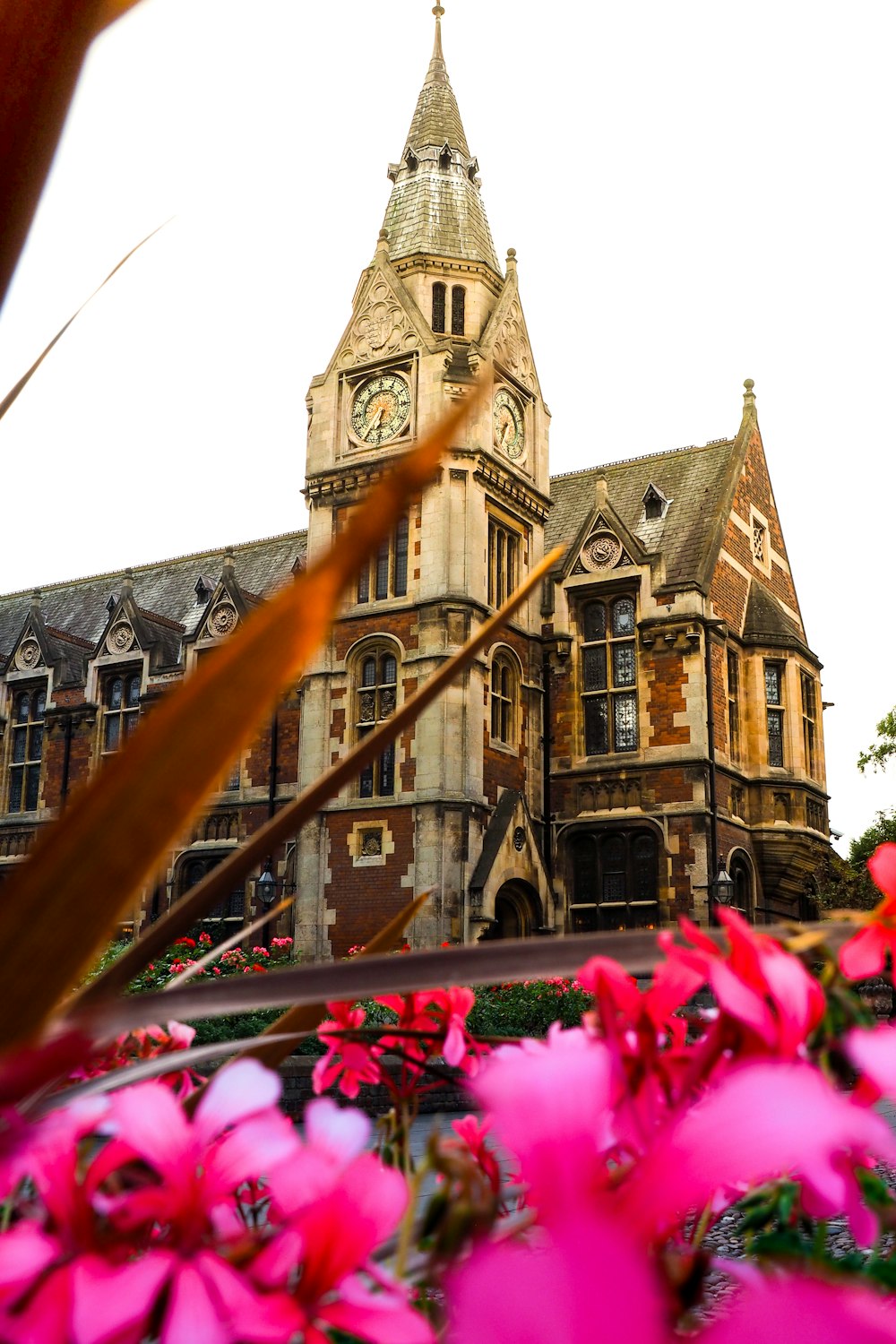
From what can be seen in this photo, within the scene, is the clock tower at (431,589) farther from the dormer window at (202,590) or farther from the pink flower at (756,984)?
the pink flower at (756,984)

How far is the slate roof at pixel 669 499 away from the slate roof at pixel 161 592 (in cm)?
645

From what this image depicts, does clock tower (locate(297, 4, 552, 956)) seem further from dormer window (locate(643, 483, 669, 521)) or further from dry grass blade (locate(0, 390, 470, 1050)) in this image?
dry grass blade (locate(0, 390, 470, 1050))

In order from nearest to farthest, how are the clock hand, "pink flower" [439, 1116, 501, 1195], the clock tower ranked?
"pink flower" [439, 1116, 501, 1195]
the clock tower
the clock hand

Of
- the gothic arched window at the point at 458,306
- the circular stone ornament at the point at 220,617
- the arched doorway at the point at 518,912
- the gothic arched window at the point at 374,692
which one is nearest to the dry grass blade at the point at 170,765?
the gothic arched window at the point at 374,692

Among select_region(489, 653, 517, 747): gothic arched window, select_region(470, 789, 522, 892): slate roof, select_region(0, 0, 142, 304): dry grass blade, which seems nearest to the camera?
select_region(0, 0, 142, 304): dry grass blade

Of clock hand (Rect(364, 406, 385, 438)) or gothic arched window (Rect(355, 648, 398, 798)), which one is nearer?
gothic arched window (Rect(355, 648, 398, 798))

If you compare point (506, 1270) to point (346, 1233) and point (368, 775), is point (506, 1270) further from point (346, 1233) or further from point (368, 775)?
point (368, 775)

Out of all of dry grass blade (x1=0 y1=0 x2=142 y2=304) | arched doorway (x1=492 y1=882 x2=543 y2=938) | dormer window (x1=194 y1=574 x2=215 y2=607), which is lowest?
arched doorway (x1=492 y1=882 x2=543 y2=938)

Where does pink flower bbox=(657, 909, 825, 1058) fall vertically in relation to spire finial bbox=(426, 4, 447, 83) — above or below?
below

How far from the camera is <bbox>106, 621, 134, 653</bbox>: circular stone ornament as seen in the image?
82.9ft

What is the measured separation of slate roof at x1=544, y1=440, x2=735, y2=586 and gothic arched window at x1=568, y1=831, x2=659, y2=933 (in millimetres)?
4827

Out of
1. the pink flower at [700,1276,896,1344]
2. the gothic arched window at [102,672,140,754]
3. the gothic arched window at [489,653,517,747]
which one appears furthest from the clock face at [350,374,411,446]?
the pink flower at [700,1276,896,1344]

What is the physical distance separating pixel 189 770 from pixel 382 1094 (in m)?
10.9

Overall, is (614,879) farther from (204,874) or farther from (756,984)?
(756,984)
